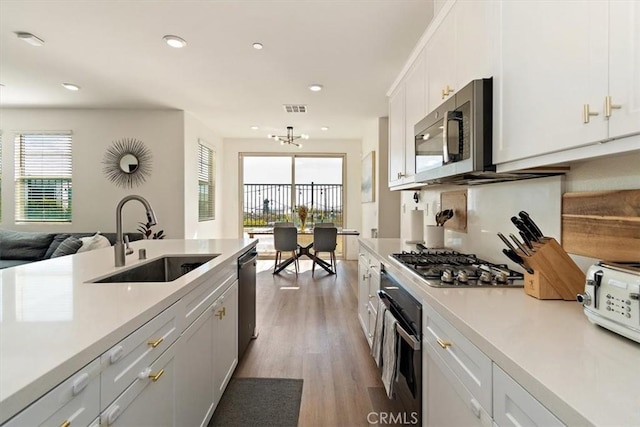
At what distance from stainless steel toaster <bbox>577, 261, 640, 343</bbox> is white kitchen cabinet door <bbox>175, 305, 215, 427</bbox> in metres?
1.40

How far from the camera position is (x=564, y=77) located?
1.01 meters

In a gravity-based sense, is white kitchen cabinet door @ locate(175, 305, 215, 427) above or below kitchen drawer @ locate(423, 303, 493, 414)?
Answer: below

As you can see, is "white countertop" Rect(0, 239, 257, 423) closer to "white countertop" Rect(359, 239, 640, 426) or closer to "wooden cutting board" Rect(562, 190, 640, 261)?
"white countertop" Rect(359, 239, 640, 426)

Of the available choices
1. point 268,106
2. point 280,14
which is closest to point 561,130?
point 280,14

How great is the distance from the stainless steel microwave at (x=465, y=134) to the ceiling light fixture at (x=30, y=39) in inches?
142

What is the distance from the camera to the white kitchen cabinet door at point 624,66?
0.78 m

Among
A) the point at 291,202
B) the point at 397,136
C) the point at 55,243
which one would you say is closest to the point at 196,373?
the point at 397,136

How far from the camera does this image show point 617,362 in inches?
28.0

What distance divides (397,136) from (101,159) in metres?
4.87

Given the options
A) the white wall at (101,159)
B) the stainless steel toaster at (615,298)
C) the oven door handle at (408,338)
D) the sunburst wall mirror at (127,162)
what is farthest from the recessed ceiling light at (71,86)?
the stainless steel toaster at (615,298)

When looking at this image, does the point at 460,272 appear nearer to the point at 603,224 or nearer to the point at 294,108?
the point at 603,224

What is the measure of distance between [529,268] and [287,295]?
3582mm

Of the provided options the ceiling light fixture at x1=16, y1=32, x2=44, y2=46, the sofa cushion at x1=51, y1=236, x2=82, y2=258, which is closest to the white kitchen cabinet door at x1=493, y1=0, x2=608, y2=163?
the ceiling light fixture at x1=16, y1=32, x2=44, y2=46

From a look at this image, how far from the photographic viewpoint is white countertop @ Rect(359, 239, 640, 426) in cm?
56
